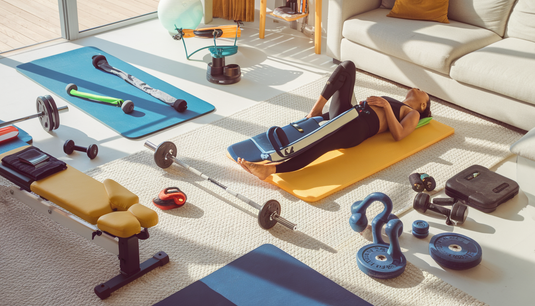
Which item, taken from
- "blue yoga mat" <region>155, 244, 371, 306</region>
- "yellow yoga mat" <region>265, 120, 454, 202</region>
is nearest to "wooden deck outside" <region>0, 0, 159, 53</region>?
"yellow yoga mat" <region>265, 120, 454, 202</region>

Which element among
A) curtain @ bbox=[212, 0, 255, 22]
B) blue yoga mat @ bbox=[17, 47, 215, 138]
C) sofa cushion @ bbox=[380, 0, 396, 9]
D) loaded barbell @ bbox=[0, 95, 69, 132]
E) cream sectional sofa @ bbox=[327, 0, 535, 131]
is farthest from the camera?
curtain @ bbox=[212, 0, 255, 22]

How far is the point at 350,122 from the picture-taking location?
3018 millimetres

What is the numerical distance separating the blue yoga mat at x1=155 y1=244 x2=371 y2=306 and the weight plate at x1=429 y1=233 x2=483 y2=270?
45 centimetres

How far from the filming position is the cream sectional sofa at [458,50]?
3.27 metres

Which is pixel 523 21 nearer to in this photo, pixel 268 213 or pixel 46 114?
pixel 268 213

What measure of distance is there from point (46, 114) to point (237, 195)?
1.41 meters

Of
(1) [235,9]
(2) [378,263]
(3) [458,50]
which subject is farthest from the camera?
(1) [235,9]

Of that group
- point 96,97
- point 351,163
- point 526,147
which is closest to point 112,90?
point 96,97

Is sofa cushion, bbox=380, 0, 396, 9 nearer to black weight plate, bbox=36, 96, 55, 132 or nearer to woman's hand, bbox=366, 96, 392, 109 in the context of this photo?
woman's hand, bbox=366, 96, 392, 109

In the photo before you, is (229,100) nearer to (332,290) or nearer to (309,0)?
(309,0)

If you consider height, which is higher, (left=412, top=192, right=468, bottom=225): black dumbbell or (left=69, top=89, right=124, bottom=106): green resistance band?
(left=69, top=89, right=124, bottom=106): green resistance band

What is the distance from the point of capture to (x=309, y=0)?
4.82 m

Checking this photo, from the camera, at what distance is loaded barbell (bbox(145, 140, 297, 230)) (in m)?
2.45

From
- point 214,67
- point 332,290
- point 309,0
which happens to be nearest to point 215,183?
point 332,290
